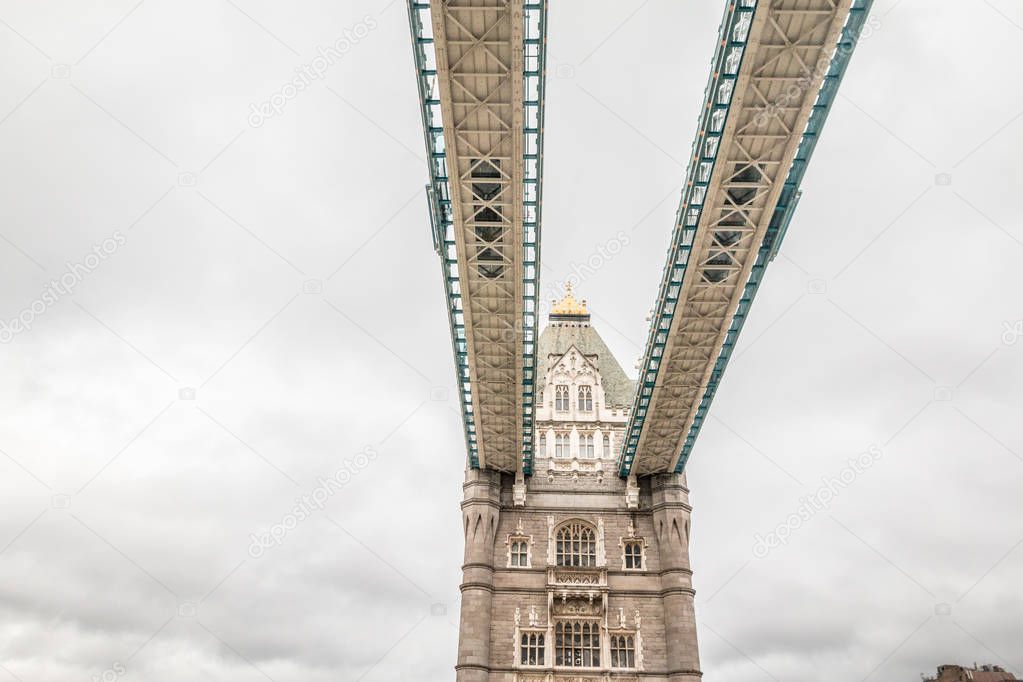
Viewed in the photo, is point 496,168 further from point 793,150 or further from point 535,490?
point 535,490

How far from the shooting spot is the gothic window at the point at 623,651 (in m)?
49.1

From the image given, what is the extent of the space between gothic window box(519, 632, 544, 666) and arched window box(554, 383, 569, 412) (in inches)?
683

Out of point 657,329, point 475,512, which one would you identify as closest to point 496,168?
point 657,329

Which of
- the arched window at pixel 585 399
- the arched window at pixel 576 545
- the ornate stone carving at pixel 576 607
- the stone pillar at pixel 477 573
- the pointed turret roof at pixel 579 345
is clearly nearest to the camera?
the stone pillar at pixel 477 573

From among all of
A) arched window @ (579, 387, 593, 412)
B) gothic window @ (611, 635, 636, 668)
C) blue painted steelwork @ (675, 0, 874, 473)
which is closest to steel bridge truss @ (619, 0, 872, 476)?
blue painted steelwork @ (675, 0, 874, 473)

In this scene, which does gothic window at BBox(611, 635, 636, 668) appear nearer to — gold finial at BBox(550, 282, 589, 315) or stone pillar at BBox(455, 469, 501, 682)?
stone pillar at BBox(455, 469, 501, 682)

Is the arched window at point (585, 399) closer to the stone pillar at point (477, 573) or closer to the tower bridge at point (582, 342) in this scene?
the tower bridge at point (582, 342)

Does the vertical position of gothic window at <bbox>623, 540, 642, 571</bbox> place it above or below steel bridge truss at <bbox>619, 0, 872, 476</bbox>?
below

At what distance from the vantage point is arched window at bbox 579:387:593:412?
59844mm

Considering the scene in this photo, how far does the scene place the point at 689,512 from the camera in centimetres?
5431

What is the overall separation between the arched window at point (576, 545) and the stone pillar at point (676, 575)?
4.81 m

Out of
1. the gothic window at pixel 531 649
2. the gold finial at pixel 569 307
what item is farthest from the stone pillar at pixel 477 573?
the gold finial at pixel 569 307

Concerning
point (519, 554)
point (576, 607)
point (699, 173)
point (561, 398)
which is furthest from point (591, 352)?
point (699, 173)

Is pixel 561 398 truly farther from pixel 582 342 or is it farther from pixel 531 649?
pixel 531 649
